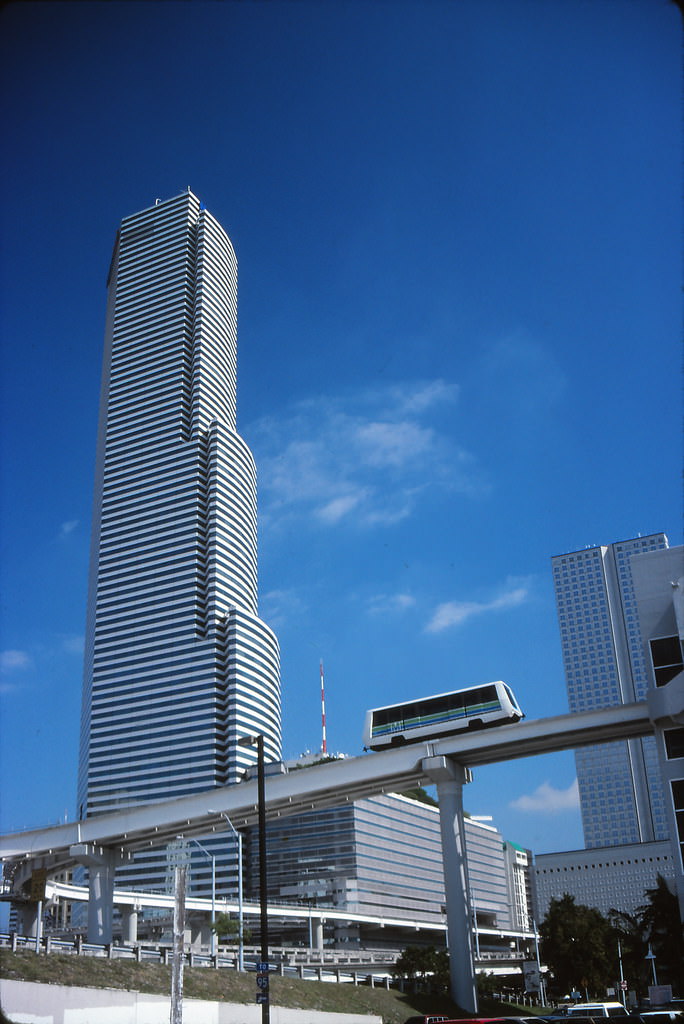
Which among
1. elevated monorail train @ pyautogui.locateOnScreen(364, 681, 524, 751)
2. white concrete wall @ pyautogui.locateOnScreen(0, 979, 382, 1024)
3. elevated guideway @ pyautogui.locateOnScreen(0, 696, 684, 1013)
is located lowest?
white concrete wall @ pyautogui.locateOnScreen(0, 979, 382, 1024)

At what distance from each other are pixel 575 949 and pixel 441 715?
1893cm

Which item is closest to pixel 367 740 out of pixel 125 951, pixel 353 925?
pixel 125 951

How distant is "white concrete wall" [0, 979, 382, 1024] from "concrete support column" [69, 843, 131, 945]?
36.7 meters

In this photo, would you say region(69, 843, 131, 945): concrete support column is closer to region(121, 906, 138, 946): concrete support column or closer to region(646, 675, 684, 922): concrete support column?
region(121, 906, 138, 946): concrete support column

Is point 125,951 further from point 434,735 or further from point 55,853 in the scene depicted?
point 55,853

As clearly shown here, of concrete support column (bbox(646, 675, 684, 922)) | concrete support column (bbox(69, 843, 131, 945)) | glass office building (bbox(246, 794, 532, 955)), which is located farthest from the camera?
glass office building (bbox(246, 794, 532, 955))

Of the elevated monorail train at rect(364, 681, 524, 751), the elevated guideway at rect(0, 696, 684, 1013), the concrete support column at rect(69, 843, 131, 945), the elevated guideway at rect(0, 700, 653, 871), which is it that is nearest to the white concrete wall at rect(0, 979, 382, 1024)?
the elevated guideway at rect(0, 696, 684, 1013)

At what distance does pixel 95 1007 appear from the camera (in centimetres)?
3662

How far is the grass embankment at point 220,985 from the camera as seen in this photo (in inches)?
1539

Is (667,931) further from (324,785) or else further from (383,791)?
(324,785)

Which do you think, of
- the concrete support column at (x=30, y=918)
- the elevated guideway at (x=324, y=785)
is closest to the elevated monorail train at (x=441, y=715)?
the elevated guideway at (x=324, y=785)

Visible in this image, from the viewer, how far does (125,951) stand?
48438 mm

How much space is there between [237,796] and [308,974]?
14039 mm

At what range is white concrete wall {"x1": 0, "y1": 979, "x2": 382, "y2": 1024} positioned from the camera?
1356 inches
